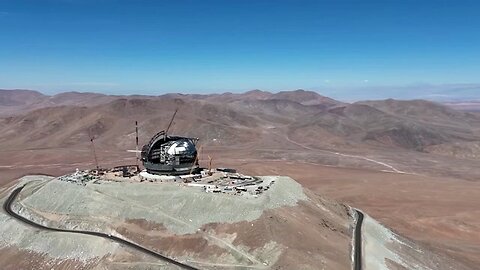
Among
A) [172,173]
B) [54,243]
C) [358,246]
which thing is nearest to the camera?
[358,246]

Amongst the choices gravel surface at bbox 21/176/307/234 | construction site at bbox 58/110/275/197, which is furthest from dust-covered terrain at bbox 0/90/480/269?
construction site at bbox 58/110/275/197

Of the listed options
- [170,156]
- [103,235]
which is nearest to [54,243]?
[103,235]

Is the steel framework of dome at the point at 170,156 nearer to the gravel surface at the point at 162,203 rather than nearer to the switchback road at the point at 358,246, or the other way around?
the gravel surface at the point at 162,203

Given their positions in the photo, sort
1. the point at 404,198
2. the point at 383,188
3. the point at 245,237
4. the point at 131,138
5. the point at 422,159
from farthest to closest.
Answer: the point at 131,138 < the point at 422,159 < the point at 383,188 < the point at 404,198 < the point at 245,237

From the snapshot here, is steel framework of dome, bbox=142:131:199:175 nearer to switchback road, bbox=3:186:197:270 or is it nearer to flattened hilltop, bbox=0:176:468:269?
flattened hilltop, bbox=0:176:468:269

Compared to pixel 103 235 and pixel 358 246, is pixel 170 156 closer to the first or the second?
pixel 103 235

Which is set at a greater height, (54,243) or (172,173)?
(172,173)

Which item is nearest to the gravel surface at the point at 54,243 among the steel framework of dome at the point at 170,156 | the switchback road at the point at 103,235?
the switchback road at the point at 103,235

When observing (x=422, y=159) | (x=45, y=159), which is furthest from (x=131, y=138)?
(x=422, y=159)

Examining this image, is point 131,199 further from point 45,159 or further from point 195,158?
point 45,159

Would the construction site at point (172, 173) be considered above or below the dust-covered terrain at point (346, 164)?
above

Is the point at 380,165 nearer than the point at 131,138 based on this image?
Yes
